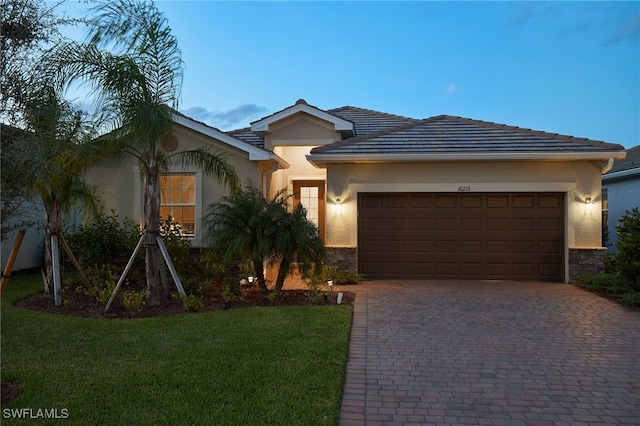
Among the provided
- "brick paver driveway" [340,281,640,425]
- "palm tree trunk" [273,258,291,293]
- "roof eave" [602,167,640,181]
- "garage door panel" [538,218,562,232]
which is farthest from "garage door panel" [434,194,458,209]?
"roof eave" [602,167,640,181]

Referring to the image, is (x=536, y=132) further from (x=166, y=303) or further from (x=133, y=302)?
(x=133, y=302)

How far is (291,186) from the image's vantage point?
48.6ft

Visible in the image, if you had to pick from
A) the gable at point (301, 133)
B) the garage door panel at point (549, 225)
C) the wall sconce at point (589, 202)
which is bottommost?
the garage door panel at point (549, 225)

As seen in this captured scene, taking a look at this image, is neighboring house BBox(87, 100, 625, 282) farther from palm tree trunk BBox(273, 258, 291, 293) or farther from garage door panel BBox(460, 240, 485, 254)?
palm tree trunk BBox(273, 258, 291, 293)

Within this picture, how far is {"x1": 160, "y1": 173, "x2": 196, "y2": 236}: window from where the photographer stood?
477 inches

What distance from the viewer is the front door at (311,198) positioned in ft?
48.6

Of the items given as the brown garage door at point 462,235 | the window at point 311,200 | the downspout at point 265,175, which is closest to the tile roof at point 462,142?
the brown garage door at point 462,235

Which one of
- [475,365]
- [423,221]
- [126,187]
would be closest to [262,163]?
[126,187]

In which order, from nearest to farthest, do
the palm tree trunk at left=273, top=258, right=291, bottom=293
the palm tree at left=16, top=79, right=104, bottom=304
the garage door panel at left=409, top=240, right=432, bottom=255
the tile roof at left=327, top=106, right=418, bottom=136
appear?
the palm tree at left=16, top=79, right=104, bottom=304
the palm tree trunk at left=273, top=258, right=291, bottom=293
the garage door panel at left=409, top=240, right=432, bottom=255
the tile roof at left=327, top=106, right=418, bottom=136

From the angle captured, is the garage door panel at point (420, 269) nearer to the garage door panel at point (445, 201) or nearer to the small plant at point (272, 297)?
the garage door panel at point (445, 201)

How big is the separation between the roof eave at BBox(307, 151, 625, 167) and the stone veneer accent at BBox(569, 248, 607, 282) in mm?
2371

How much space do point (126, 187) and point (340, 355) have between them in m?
9.06

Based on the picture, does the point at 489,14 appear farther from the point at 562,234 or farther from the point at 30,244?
the point at 30,244

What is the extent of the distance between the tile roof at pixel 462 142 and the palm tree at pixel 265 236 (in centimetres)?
319
